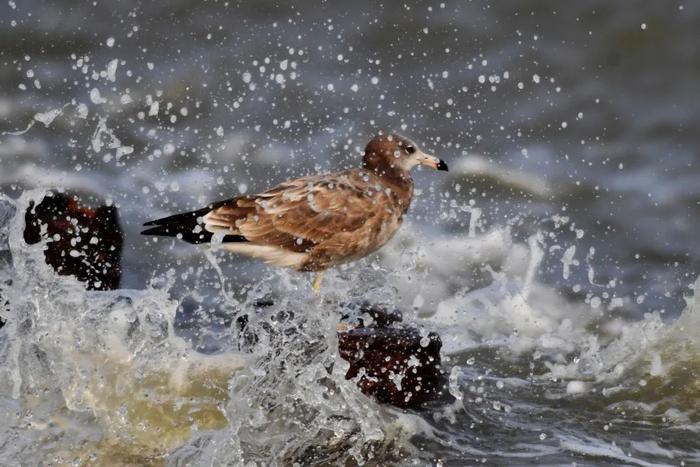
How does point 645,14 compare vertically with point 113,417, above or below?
above

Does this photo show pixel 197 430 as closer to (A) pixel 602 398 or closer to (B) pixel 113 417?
(B) pixel 113 417

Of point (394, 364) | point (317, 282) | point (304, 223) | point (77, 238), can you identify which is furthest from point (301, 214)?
point (77, 238)

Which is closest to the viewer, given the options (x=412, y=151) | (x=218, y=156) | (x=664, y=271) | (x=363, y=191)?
(x=363, y=191)

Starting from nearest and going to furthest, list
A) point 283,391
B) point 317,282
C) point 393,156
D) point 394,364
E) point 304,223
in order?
point 283,391 → point 394,364 → point 304,223 → point 317,282 → point 393,156

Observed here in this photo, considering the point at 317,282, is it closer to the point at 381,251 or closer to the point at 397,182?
the point at 397,182

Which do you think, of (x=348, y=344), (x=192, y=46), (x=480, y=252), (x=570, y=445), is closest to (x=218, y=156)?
(x=192, y=46)

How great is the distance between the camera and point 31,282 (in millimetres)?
6109

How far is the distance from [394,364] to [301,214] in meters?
0.94

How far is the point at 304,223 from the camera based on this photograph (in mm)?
6180

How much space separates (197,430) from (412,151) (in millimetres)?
2141

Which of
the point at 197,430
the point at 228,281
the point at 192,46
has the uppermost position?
the point at 192,46

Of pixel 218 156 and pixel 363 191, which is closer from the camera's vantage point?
pixel 363 191

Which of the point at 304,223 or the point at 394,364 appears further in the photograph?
the point at 304,223

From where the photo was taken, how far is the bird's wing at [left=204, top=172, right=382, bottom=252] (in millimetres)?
6141
